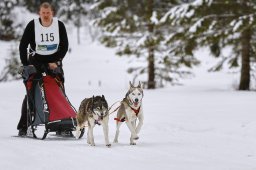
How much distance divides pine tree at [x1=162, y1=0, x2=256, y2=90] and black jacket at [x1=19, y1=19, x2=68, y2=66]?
9.63 meters

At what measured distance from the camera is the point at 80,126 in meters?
7.89

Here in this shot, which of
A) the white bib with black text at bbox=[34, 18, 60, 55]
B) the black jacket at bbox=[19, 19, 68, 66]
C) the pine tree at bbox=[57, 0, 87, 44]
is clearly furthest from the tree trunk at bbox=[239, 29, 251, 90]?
the pine tree at bbox=[57, 0, 87, 44]

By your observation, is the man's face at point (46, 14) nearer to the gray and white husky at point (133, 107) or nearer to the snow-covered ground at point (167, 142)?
the gray and white husky at point (133, 107)

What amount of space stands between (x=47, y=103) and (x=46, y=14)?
1.46 m

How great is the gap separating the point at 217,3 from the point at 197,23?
4.79 feet

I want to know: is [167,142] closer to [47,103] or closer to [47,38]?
[47,103]

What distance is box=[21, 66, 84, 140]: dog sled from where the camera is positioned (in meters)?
7.96

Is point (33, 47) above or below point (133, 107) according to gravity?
above

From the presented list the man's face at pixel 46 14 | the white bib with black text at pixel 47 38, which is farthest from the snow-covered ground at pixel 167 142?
the man's face at pixel 46 14

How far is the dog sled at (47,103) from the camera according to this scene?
7.96 meters

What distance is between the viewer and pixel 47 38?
816cm

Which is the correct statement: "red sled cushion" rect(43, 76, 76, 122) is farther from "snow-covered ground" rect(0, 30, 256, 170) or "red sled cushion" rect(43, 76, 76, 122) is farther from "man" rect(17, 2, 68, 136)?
"snow-covered ground" rect(0, 30, 256, 170)

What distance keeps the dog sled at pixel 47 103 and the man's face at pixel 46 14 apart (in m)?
0.82

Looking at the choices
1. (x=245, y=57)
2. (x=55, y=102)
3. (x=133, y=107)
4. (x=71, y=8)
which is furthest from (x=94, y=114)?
(x=71, y=8)
